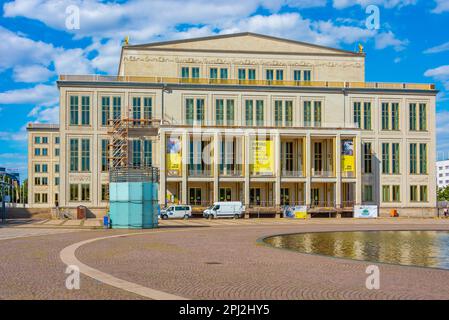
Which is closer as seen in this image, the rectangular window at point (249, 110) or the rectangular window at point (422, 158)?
the rectangular window at point (249, 110)

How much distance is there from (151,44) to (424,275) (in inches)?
2370

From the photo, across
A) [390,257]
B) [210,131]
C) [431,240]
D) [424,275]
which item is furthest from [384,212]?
[424,275]

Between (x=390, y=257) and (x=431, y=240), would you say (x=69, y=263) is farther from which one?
(x=431, y=240)

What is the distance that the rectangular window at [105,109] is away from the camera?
68.1 meters

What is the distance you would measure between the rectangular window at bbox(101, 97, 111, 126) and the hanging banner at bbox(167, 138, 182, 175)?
29.6 ft

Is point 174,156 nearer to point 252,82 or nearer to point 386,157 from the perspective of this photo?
point 252,82

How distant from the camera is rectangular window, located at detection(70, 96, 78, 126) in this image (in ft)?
222

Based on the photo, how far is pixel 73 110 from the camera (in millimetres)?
67750

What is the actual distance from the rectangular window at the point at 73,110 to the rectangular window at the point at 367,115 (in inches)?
1350

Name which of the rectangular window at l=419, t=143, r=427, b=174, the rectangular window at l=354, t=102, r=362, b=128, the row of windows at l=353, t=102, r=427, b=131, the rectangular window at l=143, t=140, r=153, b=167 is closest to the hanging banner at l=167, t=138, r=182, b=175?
the rectangular window at l=143, t=140, r=153, b=167

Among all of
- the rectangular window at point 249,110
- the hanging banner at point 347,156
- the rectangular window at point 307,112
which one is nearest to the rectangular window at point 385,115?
the hanging banner at point 347,156

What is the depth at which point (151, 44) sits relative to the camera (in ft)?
235

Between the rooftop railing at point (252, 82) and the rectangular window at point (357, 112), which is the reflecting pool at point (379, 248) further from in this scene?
the rectangular window at point (357, 112)

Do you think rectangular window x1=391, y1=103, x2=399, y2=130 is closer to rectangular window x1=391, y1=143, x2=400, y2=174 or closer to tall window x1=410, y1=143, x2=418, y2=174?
rectangular window x1=391, y1=143, x2=400, y2=174
